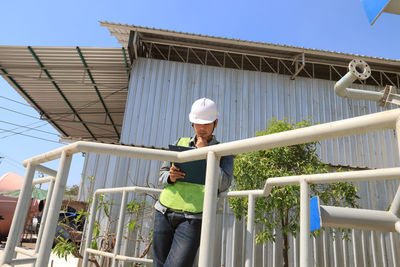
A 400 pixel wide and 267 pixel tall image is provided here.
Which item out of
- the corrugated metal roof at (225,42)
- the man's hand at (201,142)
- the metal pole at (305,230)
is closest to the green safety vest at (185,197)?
the man's hand at (201,142)

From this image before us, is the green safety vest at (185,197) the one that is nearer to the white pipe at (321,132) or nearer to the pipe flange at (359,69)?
the white pipe at (321,132)

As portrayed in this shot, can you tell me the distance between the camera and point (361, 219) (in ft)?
4.16

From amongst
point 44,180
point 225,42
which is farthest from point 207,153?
point 225,42

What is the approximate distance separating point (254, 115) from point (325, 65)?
3.11m

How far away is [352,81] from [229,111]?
5842 millimetres

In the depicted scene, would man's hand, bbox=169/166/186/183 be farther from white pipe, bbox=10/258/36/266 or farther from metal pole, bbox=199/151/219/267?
white pipe, bbox=10/258/36/266

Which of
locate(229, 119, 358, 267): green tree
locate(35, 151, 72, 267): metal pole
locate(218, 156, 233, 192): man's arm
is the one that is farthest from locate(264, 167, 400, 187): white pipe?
locate(229, 119, 358, 267): green tree

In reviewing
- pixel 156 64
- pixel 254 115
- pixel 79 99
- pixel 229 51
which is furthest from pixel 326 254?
pixel 79 99

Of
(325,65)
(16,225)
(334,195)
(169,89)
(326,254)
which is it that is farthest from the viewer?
(325,65)

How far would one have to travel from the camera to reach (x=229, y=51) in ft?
26.5

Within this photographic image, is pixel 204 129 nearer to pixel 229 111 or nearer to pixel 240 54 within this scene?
pixel 229 111

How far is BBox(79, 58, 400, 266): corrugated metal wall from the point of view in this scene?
21.4ft

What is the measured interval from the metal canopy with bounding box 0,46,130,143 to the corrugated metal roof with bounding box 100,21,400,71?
25.3 inches

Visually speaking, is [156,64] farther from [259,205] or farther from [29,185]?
[29,185]
